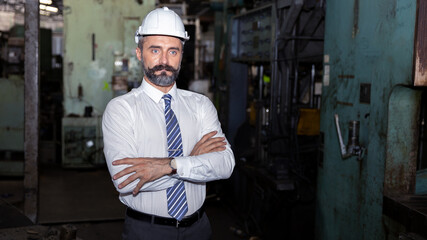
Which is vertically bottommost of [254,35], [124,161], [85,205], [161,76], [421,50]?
[85,205]

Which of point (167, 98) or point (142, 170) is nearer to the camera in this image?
point (142, 170)

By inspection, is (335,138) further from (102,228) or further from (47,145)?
(47,145)

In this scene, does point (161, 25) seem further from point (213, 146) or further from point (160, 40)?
point (213, 146)

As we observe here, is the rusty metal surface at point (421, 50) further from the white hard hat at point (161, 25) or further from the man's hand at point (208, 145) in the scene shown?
the white hard hat at point (161, 25)

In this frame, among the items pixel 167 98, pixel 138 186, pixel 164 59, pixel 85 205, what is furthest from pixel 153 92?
pixel 85 205

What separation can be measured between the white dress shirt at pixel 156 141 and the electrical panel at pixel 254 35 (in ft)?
7.49

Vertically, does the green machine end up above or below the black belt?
above

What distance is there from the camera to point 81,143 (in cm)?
723

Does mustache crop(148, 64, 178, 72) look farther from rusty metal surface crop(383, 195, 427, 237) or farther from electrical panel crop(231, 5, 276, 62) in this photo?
electrical panel crop(231, 5, 276, 62)

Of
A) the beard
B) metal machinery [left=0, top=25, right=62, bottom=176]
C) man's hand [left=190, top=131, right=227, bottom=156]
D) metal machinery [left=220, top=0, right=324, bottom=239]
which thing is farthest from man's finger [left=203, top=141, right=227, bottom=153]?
metal machinery [left=0, top=25, right=62, bottom=176]

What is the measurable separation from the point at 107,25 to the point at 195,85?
175cm

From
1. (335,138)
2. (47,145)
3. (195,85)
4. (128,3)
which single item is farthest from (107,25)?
(335,138)

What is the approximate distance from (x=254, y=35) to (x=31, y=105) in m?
2.65

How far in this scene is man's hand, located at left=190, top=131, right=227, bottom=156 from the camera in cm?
228
